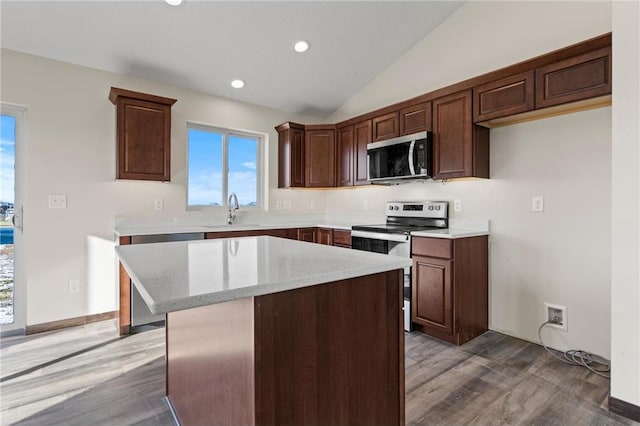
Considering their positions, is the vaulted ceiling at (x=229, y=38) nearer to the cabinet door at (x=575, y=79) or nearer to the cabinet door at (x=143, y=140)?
the cabinet door at (x=143, y=140)

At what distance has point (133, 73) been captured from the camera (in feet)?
10.6

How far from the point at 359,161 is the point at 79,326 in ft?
10.4

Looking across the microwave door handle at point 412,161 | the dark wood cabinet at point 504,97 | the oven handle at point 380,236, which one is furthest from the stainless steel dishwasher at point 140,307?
the dark wood cabinet at point 504,97

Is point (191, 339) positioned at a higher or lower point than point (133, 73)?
lower

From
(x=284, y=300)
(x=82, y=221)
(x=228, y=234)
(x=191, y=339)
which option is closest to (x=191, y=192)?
(x=228, y=234)

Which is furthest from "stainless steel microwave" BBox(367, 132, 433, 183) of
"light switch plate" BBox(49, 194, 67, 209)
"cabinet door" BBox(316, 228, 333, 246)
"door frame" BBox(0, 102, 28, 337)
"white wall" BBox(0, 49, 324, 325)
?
"door frame" BBox(0, 102, 28, 337)

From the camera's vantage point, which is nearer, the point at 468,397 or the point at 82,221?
the point at 468,397

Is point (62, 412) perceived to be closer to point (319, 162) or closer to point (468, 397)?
point (468, 397)

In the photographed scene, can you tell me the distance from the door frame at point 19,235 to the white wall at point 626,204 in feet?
13.6

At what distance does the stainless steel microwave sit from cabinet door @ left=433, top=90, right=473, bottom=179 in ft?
0.28

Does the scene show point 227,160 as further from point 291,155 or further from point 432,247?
point 432,247

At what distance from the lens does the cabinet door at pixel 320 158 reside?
13.8 ft

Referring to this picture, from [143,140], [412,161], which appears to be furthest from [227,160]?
[412,161]

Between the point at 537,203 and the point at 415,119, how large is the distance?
50.1 inches
